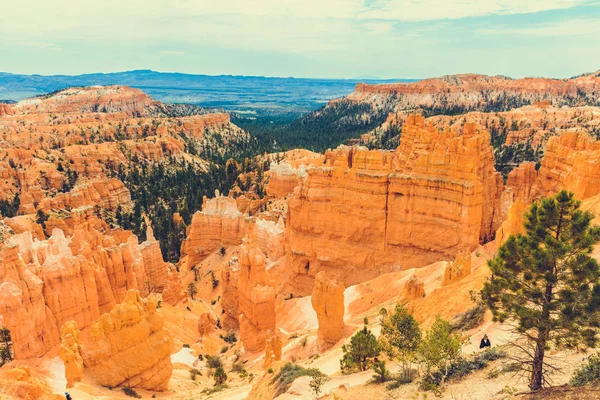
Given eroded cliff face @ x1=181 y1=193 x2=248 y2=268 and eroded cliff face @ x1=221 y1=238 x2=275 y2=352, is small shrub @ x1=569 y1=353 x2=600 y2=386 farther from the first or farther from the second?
eroded cliff face @ x1=181 y1=193 x2=248 y2=268

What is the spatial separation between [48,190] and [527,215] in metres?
80.5

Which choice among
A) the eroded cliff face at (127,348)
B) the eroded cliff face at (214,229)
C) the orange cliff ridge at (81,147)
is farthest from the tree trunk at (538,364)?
the orange cliff ridge at (81,147)

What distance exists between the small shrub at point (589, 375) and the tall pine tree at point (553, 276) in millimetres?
651

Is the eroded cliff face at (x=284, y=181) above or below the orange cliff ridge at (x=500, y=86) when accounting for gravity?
below

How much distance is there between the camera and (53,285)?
89.1 feet

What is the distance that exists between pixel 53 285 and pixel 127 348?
9.46m

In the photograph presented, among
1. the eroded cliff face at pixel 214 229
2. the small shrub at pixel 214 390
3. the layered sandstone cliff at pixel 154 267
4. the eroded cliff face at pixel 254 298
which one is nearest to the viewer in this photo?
the small shrub at pixel 214 390

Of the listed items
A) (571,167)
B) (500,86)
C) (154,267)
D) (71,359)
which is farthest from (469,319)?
(500,86)

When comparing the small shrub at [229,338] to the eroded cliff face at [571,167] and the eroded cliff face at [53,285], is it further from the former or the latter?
the eroded cliff face at [571,167]

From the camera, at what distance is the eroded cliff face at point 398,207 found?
101ft

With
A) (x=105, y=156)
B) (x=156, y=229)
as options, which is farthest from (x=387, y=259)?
(x=105, y=156)

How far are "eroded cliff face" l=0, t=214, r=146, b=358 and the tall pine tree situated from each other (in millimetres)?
24973

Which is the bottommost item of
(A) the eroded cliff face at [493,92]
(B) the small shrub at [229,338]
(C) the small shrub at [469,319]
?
(B) the small shrub at [229,338]

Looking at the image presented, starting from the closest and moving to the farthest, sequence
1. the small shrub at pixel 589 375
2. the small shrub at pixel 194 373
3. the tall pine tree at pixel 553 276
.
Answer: the tall pine tree at pixel 553 276
the small shrub at pixel 589 375
the small shrub at pixel 194 373
